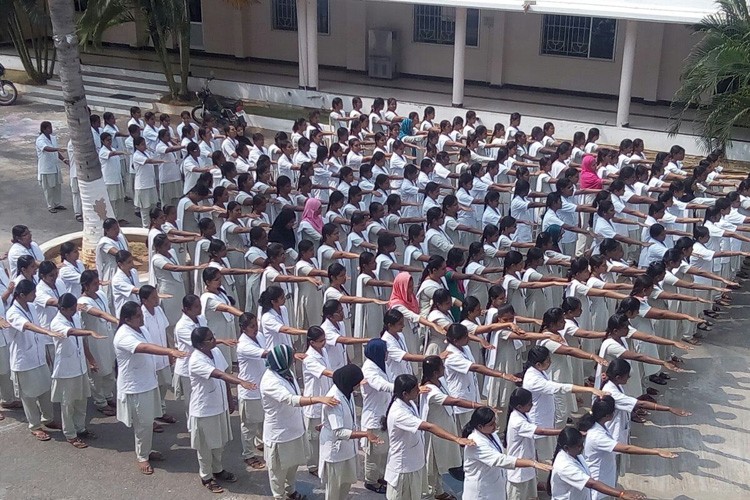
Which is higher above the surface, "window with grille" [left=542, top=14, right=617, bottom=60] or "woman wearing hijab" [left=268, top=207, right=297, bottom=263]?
"window with grille" [left=542, top=14, right=617, bottom=60]

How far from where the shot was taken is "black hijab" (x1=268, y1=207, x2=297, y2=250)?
905 cm

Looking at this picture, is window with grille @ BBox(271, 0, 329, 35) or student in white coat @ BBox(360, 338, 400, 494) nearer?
student in white coat @ BBox(360, 338, 400, 494)

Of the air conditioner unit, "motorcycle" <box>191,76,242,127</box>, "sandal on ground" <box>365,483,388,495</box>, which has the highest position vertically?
the air conditioner unit

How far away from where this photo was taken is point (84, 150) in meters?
10.1

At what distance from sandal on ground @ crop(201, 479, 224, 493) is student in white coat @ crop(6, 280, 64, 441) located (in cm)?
165

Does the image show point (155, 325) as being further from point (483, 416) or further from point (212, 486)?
point (483, 416)

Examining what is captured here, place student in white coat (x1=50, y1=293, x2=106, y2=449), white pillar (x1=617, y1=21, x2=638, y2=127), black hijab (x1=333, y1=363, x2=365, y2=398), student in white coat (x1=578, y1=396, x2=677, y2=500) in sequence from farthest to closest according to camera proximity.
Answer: white pillar (x1=617, y1=21, x2=638, y2=127) < student in white coat (x1=50, y1=293, x2=106, y2=449) < black hijab (x1=333, y1=363, x2=365, y2=398) < student in white coat (x1=578, y1=396, x2=677, y2=500)

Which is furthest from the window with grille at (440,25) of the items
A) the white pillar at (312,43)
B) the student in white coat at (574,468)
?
the student in white coat at (574,468)

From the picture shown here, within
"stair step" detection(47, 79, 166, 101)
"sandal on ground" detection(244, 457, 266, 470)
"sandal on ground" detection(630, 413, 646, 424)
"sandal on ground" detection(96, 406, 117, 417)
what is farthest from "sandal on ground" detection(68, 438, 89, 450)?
"stair step" detection(47, 79, 166, 101)

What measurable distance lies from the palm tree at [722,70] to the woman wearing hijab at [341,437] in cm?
929

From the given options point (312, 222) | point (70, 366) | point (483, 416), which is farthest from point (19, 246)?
point (483, 416)

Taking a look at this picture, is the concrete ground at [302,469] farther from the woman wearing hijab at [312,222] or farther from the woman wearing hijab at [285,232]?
the woman wearing hijab at [312,222]

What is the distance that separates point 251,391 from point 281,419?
645 millimetres

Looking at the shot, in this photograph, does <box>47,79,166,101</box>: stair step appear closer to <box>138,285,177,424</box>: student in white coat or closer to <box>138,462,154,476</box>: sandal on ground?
<box>138,285,177,424</box>: student in white coat
